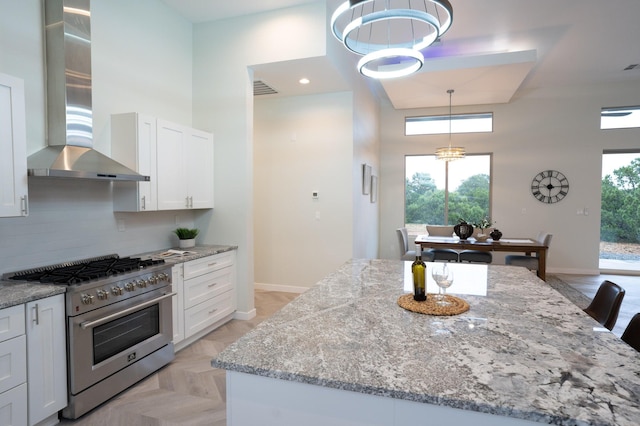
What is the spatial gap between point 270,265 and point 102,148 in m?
3.01

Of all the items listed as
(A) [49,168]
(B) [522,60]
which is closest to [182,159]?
(A) [49,168]

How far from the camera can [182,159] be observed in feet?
11.9

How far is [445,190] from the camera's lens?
7.36m

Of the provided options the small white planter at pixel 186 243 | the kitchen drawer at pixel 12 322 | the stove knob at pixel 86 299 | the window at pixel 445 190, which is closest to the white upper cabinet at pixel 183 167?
the small white planter at pixel 186 243

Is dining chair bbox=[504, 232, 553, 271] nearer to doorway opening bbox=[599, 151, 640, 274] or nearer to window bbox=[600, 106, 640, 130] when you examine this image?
doorway opening bbox=[599, 151, 640, 274]

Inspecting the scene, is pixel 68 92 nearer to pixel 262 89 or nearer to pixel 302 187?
pixel 262 89

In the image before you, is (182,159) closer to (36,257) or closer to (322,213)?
(36,257)

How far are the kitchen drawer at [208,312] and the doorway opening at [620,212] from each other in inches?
279

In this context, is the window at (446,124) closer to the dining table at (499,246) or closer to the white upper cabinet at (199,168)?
the dining table at (499,246)

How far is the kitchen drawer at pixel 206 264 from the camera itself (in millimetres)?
3266

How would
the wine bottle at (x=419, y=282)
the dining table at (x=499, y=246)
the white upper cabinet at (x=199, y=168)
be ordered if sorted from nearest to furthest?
the wine bottle at (x=419, y=282) → the white upper cabinet at (x=199, y=168) → the dining table at (x=499, y=246)

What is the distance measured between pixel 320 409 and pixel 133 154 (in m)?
2.86

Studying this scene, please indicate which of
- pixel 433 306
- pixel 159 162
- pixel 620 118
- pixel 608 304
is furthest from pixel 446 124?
pixel 433 306

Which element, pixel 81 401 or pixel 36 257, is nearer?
pixel 81 401
